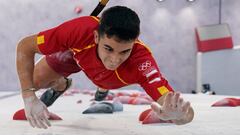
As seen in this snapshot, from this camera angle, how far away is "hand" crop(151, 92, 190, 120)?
1.26 metres

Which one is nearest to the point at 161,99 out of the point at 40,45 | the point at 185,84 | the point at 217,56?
the point at 40,45

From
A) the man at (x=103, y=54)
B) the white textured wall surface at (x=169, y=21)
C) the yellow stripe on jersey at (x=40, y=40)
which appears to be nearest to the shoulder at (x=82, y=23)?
the man at (x=103, y=54)

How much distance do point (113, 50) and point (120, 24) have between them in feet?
0.37

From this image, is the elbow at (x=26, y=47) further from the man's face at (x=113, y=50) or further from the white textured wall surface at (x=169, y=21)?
the white textured wall surface at (x=169, y=21)

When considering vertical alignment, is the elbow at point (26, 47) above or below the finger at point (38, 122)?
above

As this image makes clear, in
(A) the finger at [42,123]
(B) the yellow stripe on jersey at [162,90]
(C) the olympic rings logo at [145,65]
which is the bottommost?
(A) the finger at [42,123]

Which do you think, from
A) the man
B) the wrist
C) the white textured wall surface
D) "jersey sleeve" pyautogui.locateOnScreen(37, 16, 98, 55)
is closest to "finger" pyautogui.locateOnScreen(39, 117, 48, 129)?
the man

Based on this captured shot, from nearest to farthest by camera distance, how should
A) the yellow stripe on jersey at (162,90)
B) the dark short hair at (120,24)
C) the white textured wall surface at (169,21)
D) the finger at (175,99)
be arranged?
the finger at (175,99) < the dark short hair at (120,24) < the yellow stripe on jersey at (162,90) < the white textured wall surface at (169,21)

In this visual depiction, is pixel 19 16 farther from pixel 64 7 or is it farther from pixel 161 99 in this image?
pixel 161 99

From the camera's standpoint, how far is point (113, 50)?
1490mm

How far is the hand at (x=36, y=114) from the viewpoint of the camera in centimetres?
153

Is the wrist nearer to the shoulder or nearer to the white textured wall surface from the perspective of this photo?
the shoulder

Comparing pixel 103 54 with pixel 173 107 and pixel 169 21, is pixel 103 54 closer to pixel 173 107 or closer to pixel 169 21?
pixel 173 107

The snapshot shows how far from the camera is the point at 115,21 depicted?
151 cm
